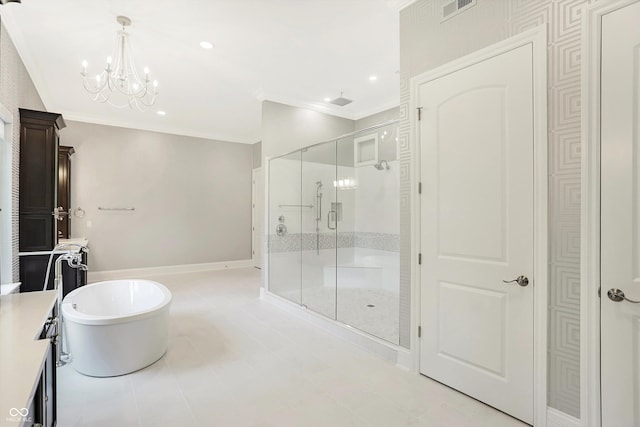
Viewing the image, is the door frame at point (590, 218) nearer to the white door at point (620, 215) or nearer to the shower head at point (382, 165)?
the white door at point (620, 215)

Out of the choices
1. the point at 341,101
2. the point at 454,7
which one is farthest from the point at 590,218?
the point at 341,101

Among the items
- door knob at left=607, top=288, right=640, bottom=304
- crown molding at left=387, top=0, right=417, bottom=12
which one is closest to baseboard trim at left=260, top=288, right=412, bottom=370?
door knob at left=607, top=288, right=640, bottom=304

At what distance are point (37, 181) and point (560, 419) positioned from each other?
16.6ft

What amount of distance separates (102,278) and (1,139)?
3.45m

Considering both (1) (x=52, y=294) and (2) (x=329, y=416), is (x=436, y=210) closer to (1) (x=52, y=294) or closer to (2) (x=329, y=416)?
(2) (x=329, y=416)

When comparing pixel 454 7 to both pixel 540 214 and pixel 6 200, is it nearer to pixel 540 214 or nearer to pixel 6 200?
pixel 540 214

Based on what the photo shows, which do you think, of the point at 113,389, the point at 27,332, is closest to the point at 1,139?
the point at 113,389

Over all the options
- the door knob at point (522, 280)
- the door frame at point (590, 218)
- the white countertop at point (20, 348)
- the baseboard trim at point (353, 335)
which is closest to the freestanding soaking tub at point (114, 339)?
the white countertop at point (20, 348)

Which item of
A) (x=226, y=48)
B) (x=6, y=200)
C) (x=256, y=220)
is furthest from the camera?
(x=256, y=220)

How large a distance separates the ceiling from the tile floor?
3.03m

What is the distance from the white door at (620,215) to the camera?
1544 millimetres

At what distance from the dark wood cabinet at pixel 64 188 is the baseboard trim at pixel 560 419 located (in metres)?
6.57

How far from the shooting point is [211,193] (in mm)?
7129

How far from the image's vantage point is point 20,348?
118 cm
